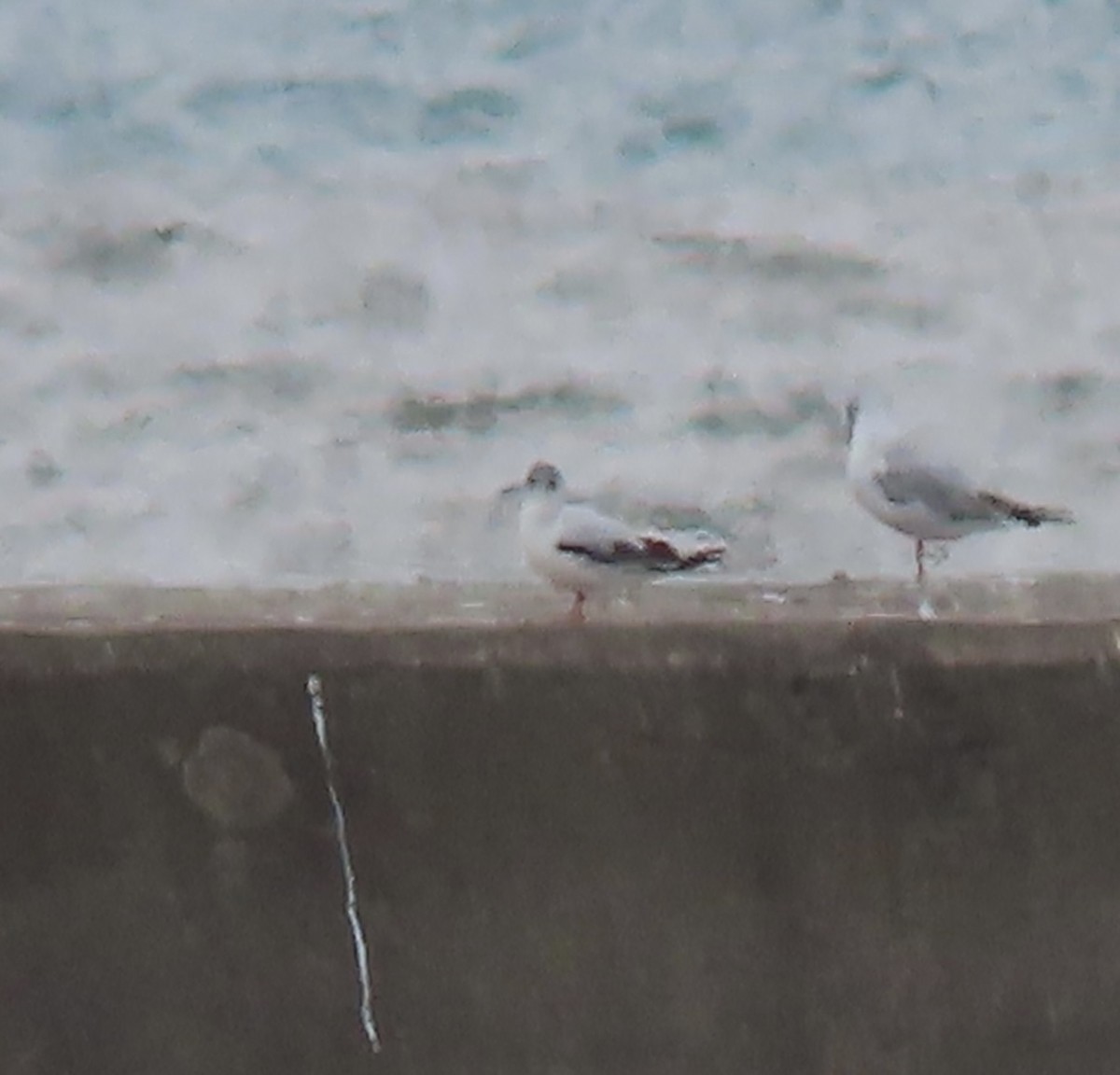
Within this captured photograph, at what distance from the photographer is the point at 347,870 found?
2.58 metres

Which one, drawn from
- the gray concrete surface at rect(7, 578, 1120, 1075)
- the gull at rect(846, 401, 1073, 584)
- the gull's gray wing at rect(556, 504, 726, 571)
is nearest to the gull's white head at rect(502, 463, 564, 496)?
the gull's gray wing at rect(556, 504, 726, 571)

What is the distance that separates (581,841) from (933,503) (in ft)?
4.98

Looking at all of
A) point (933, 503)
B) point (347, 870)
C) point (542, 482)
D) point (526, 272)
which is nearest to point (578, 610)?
point (347, 870)

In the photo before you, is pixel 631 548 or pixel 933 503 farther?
pixel 933 503

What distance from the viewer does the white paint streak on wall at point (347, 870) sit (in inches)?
99.6

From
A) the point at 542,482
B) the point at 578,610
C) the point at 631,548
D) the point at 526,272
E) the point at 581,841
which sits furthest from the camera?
the point at 526,272

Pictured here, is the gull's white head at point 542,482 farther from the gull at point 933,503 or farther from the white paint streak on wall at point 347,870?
the white paint streak on wall at point 347,870

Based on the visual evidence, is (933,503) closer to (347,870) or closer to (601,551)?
(601,551)

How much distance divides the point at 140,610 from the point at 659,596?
0.72 meters

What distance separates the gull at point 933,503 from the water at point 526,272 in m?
2.48

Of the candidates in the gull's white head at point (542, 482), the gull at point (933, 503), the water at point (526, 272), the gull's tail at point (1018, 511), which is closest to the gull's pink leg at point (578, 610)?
the gull's white head at point (542, 482)

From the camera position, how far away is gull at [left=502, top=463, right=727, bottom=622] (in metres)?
3.30

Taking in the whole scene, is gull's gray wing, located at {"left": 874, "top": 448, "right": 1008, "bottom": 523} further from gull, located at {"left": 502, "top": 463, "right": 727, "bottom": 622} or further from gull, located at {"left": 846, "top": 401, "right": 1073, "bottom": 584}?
gull, located at {"left": 502, "top": 463, "right": 727, "bottom": 622}

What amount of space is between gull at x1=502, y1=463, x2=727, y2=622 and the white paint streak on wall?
26.2 inches
